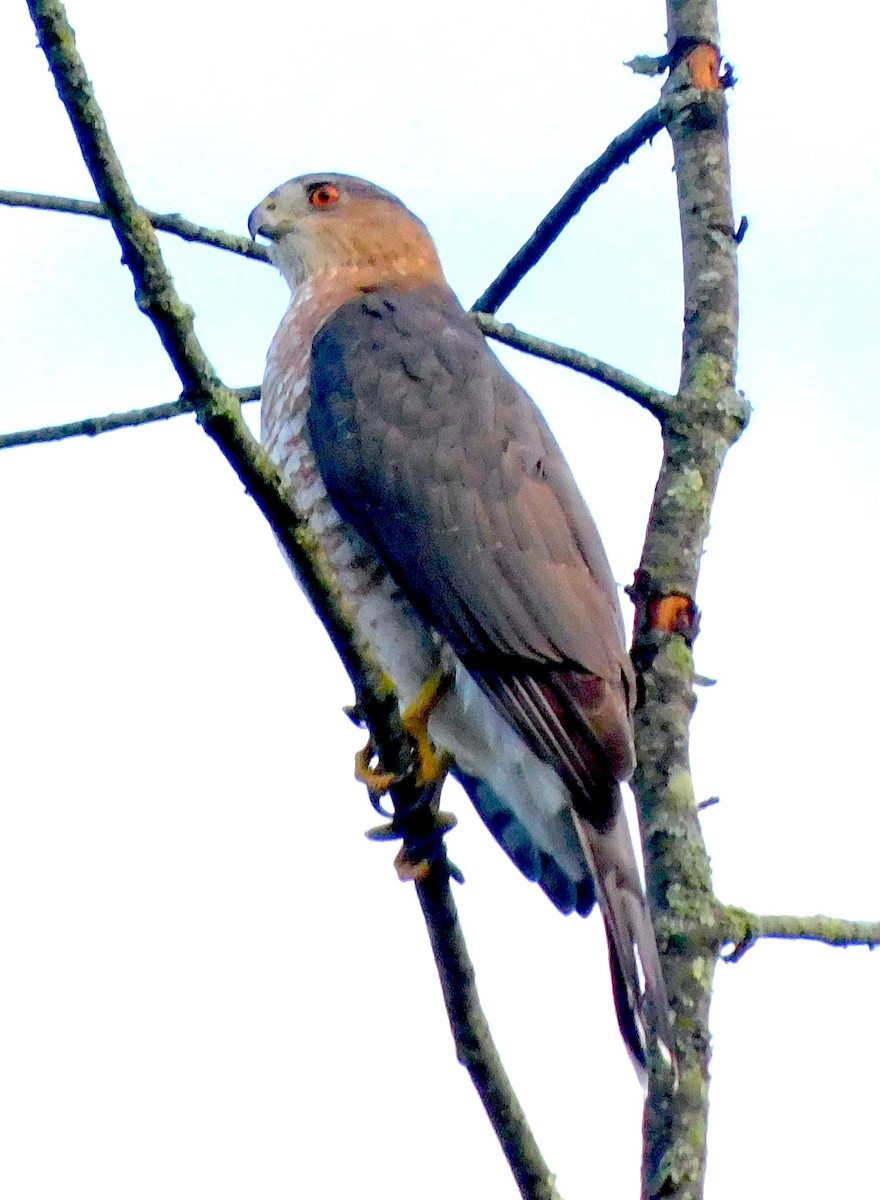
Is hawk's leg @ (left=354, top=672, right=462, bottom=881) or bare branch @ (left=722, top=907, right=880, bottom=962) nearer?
bare branch @ (left=722, top=907, right=880, bottom=962)

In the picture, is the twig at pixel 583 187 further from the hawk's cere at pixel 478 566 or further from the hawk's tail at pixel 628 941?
the hawk's tail at pixel 628 941

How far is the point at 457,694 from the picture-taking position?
3.94 metres

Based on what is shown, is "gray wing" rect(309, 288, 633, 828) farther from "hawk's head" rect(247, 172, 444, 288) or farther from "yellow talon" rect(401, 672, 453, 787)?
"hawk's head" rect(247, 172, 444, 288)

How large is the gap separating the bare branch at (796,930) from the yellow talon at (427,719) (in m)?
1.05

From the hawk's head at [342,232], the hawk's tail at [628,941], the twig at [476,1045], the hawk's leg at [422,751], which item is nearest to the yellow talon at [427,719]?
the hawk's leg at [422,751]

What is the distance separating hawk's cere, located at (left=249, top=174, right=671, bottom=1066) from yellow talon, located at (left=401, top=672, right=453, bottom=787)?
0.07 ft

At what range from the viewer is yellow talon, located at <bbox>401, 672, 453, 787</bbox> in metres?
3.91

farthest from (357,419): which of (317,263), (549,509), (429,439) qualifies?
(317,263)

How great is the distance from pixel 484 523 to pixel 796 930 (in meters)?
1.29

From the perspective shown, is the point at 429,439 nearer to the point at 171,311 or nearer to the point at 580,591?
the point at 580,591

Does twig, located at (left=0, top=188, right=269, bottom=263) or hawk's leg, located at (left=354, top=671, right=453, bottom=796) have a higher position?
twig, located at (left=0, top=188, right=269, bottom=263)

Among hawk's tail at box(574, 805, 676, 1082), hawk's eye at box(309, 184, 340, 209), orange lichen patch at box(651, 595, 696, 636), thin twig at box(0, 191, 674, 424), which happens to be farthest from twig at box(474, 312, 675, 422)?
hawk's eye at box(309, 184, 340, 209)

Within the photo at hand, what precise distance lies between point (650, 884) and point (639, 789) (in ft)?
0.78

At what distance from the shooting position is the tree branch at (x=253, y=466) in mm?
2314
